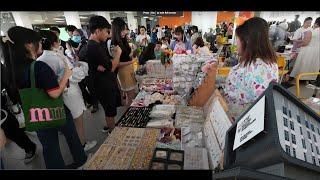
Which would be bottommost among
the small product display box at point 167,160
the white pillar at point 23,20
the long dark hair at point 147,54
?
the small product display box at point 167,160

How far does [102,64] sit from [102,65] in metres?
0.01

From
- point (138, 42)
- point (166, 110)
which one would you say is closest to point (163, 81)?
point (166, 110)

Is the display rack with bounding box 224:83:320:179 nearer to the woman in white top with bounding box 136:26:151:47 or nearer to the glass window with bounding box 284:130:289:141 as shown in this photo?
the glass window with bounding box 284:130:289:141

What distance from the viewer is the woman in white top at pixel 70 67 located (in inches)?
66.6

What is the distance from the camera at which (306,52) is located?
3930 mm

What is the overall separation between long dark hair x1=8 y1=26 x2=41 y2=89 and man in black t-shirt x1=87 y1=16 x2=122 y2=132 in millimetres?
545

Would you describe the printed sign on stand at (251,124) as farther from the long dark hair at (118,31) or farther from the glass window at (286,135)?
the long dark hair at (118,31)

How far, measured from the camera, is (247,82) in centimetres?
129

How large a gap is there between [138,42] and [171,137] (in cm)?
208

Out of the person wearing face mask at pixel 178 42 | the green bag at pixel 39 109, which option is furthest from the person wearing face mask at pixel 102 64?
the person wearing face mask at pixel 178 42

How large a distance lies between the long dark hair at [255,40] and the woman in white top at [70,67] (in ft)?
4.28

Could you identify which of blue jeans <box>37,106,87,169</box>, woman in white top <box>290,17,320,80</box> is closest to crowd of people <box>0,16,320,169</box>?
blue jeans <box>37,106,87,169</box>

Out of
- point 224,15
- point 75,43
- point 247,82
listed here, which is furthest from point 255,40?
point 75,43
